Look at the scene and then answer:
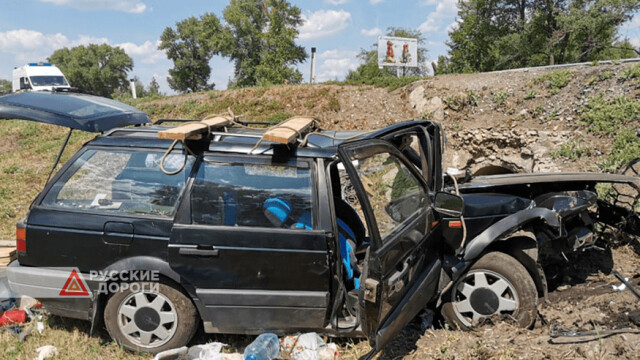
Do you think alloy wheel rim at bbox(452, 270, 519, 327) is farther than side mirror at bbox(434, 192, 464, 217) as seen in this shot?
Yes

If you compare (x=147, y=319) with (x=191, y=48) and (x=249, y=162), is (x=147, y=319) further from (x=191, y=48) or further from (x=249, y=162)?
(x=191, y=48)

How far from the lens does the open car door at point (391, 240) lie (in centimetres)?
297

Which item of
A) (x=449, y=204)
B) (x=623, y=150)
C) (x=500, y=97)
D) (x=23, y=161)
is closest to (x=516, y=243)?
(x=449, y=204)

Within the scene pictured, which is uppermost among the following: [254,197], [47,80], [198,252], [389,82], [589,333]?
[47,80]

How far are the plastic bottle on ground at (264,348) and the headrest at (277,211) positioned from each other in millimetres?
910

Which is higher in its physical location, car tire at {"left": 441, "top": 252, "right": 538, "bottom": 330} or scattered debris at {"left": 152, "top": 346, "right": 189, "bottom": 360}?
car tire at {"left": 441, "top": 252, "right": 538, "bottom": 330}

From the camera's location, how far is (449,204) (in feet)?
12.0

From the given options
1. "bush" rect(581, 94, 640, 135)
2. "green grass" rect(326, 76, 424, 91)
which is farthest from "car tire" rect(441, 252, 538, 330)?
"green grass" rect(326, 76, 424, 91)

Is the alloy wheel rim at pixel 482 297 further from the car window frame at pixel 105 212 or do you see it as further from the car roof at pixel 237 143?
the car window frame at pixel 105 212

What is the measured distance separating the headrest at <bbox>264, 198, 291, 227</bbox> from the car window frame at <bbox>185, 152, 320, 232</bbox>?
0.23 ft

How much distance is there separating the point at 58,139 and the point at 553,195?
1544 cm

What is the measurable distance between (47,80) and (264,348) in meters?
29.7

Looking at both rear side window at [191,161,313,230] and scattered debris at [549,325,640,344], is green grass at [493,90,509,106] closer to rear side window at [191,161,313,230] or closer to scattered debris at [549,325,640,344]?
scattered debris at [549,325,640,344]

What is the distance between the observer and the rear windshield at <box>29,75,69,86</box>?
26731 millimetres
